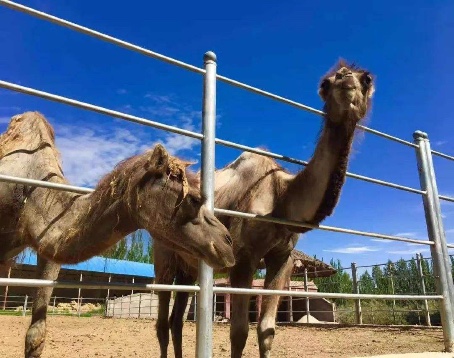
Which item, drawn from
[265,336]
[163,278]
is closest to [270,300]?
[265,336]

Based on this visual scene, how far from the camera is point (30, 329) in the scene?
3979mm

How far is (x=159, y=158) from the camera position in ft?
9.23

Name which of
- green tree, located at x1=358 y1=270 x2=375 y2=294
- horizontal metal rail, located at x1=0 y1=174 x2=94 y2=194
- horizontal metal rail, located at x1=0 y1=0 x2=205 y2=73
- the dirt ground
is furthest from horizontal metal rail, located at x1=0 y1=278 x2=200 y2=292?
green tree, located at x1=358 y1=270 x2=375 y2=294

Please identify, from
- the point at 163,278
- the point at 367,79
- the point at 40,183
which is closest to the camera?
the point at 40,183

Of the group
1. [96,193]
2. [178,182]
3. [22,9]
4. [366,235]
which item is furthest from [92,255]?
[366,235]

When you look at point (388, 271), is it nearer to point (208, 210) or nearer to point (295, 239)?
point (295, 239)

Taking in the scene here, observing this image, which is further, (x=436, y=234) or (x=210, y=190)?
(x=436, y=234)

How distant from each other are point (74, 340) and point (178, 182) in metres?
9.52

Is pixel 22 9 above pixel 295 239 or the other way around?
above

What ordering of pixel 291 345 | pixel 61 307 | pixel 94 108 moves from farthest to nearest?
1. pixel 61 307
2. pixel 291 345
3. pixel 94 108

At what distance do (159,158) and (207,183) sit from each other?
0.39 metres

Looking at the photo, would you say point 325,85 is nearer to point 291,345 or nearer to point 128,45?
point 128,45

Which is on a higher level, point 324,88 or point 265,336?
point 324,88

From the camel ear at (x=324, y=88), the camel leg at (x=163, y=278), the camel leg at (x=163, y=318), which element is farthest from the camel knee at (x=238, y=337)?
the camel ear at (x=324, y=88)
